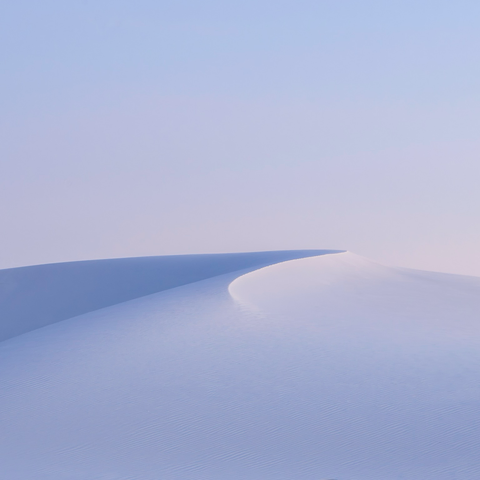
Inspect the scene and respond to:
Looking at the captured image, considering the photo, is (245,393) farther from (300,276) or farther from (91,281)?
(91,281)

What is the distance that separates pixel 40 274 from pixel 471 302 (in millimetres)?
10414

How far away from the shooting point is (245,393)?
18.1 feet

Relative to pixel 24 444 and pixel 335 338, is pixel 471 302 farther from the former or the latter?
pixel 24 444

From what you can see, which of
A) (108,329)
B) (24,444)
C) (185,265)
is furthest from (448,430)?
(185,265)

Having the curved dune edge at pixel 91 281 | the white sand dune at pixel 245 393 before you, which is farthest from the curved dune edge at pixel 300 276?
the curved dune edge at pixel 91 281

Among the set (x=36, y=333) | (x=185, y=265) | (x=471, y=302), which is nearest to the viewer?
(x=36, y=333)

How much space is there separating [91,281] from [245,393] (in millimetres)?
9921

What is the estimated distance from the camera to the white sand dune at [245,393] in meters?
4.49

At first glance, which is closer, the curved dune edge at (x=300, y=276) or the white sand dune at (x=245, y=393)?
the white sand dune at (x=245, y=393)

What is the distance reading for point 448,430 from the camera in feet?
15.8

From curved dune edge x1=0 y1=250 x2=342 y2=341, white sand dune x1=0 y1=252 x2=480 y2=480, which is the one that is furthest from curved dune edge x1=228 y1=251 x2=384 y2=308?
curved dune edge x1=0 y1=250 x2=342 y2=341

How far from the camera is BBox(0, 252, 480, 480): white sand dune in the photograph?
449 cm

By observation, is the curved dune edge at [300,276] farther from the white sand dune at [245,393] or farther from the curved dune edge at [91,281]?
the curved dune edge at [91,281]

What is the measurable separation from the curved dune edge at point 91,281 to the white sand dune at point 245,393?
183 inches
